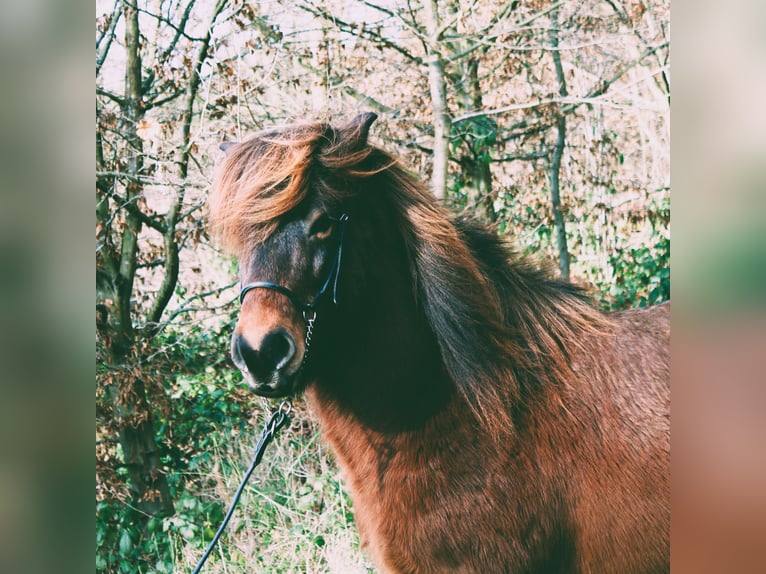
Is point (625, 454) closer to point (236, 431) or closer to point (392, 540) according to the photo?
point (392, 540)

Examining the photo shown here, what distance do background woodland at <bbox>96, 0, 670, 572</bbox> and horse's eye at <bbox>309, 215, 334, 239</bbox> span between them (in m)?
2.11

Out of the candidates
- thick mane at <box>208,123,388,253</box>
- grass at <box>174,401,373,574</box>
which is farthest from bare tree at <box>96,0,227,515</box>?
thick mane at <box>208,123,388,253</box>

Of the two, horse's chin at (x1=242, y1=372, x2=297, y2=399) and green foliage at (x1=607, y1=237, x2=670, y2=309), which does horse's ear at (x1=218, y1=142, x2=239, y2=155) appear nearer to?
horse's chin at (x1=242, y1=372, x2=297, y2=399)

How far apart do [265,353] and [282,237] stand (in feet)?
1.45

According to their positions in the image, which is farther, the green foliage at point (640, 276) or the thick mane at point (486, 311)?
the green foliage at point (640, 276)

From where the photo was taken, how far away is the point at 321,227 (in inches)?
93.8

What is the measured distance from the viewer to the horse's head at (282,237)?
2.20 meters

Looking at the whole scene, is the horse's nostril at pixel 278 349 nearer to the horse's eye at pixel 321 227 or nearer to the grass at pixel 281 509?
the horse's eye at pixel 321 227

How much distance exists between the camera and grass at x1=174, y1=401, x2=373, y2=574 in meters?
4.55

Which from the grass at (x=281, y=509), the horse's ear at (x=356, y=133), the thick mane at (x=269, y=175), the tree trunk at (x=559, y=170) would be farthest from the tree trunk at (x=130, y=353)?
the tree trunk at (x=559, y=170)

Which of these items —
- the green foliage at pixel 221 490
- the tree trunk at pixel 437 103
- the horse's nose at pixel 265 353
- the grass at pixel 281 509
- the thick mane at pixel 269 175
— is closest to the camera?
the horse's nose at pixel 265 353
